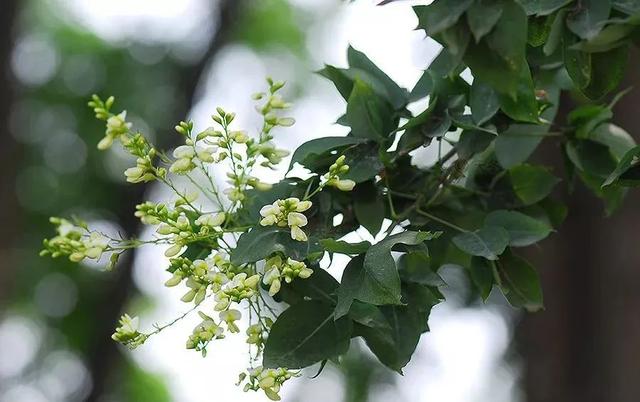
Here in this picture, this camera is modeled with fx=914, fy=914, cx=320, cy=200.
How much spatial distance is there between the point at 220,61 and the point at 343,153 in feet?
11.2

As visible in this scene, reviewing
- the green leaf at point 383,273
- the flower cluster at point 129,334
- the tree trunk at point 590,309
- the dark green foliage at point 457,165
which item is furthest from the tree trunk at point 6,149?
the green leaf at point 383,273

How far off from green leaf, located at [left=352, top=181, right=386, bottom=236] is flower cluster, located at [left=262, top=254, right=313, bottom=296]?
0.35 feet

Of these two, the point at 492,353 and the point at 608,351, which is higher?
the point at 608,351

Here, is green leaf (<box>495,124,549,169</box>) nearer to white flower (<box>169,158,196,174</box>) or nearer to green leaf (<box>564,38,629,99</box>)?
green leaf (<box>564,38,629,99</box>)

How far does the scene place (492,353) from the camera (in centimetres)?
400

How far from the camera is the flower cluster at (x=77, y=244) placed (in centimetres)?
72

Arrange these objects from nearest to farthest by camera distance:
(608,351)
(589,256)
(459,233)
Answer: (459,233)
(608,351)
(589,256)

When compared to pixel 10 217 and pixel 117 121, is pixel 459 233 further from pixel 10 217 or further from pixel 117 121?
pixel 10 217

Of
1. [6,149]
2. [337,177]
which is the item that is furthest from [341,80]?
[6,149]

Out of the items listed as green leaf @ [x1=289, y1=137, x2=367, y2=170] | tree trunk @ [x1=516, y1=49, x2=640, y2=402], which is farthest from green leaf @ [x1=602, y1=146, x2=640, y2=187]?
tree trunk @ [x1=516, y1=49, x2=640, y2=402]

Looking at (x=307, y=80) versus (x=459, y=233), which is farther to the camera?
(x=307, y=80)

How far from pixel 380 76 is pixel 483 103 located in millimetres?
119

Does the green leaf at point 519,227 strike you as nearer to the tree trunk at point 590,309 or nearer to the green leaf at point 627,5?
the green leaf at point 627,5

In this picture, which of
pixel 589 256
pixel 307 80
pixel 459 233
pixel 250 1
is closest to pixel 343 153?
pixel 459 233
